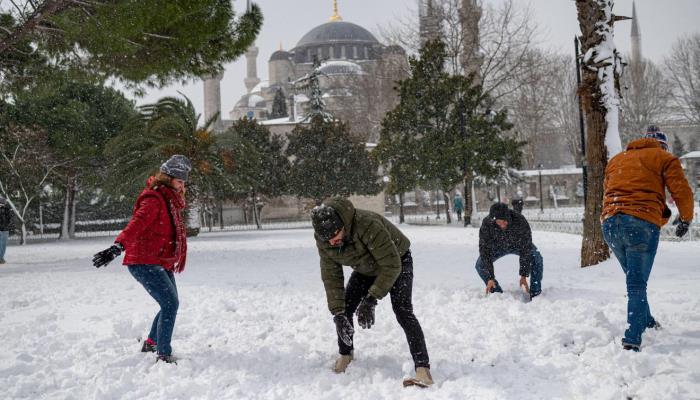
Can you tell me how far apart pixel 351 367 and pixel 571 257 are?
842 cm

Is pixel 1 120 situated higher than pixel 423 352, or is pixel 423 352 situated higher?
pixel 1 120

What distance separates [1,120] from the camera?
26438mm

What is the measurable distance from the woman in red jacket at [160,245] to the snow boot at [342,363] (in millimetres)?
1391

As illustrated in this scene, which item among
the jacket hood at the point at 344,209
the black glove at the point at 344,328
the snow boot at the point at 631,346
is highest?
the jacket hood at the point at 344,209

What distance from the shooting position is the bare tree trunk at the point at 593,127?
9281 millimetres

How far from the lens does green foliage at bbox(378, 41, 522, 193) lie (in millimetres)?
25219

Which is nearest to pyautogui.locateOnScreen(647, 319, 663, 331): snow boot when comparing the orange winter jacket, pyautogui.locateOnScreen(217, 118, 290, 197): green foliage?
the orange winter jacket

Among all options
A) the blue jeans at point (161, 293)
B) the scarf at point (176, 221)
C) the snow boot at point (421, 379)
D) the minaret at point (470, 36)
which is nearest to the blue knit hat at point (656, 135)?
the snow boot at point (421, 379)

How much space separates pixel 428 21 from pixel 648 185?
87.5 ft

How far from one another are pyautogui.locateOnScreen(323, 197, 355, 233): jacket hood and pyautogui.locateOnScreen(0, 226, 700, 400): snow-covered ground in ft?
3.87

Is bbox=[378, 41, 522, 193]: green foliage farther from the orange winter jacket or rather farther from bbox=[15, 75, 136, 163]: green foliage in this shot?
the orange winter jacket

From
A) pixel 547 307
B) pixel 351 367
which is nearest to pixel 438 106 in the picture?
pixel 547 307

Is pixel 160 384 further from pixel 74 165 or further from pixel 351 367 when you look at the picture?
pixel 74 165

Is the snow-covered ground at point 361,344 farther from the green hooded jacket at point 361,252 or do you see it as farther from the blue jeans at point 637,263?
the green hooded jacket at point 361,252
